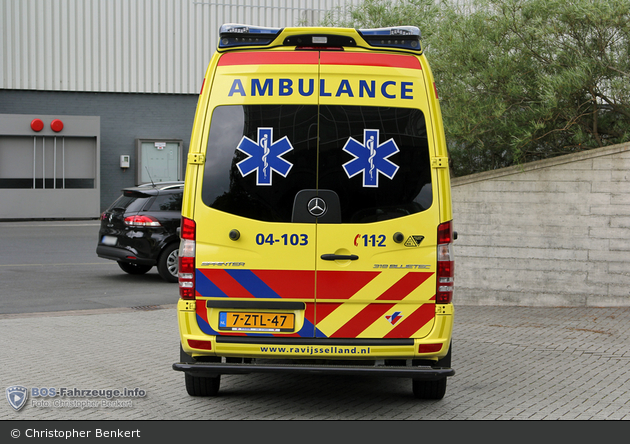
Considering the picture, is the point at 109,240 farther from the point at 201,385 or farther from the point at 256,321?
the point at 256,321

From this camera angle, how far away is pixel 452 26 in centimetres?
1050

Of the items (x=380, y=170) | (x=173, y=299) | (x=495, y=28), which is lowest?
(x=173, y=299)

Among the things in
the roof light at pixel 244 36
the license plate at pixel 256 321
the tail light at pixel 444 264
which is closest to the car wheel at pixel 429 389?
the tail light at pixel 444 264

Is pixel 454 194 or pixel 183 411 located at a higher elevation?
pixel 454 194

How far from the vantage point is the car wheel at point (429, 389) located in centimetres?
549

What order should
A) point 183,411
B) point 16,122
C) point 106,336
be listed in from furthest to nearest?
point 16,122 < point 106,336 < point 183,411

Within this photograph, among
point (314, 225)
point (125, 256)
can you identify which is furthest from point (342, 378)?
point (125, 256)

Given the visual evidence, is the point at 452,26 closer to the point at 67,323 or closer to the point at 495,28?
the point at 495,28

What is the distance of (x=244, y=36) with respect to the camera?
5020 millimetres

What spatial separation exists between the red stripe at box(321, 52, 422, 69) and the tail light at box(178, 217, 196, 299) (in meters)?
1.43

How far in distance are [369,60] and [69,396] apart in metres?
3.31

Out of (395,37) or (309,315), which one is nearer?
(309,315)

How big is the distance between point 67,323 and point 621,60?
7.76 metres

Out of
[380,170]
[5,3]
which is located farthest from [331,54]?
[5,3]
